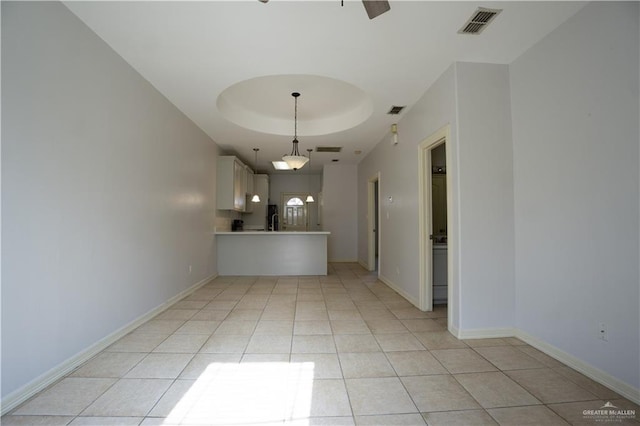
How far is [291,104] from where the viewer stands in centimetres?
444

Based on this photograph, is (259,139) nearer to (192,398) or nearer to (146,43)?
(146,43)

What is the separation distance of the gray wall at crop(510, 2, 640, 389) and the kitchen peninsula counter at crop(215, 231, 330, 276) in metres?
3.76

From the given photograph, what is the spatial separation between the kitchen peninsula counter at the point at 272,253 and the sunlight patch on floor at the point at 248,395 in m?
3.60

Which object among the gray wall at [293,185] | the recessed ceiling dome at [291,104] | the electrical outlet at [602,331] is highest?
the recessed ceiling dome at [291,104]

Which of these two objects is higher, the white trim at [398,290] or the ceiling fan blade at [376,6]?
Result: the ceiling fan blade at [376,6]

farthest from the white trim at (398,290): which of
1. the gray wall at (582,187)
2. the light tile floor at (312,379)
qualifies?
the gray wall at (582,187)

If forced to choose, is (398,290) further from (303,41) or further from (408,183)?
(303,41)

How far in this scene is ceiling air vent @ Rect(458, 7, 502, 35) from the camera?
2137mm

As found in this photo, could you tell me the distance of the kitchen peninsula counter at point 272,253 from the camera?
5.77 metres

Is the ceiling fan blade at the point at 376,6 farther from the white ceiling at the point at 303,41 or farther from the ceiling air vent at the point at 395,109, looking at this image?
the ceiling air vent at the point at 395,109

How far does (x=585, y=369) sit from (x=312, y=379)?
2.03 m

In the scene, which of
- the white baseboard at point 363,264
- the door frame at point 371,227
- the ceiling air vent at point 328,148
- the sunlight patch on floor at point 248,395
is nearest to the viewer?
the sunlight patch on floor at point 248,395

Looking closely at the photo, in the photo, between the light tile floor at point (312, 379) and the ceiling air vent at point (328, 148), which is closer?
the light tile floor at point (312, 379)

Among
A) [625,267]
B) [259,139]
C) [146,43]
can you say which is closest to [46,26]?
[146,43]
